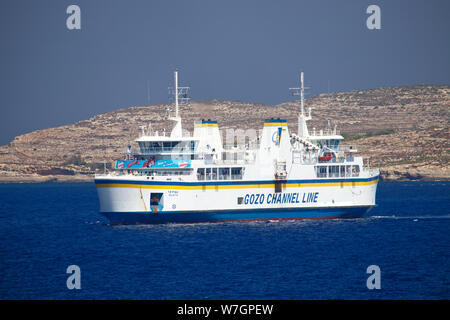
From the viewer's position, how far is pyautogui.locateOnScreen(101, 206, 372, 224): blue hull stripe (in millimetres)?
46719

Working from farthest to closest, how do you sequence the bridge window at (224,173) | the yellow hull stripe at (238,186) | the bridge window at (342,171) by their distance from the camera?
1. the bridge window at (342,171)
2. the bridge window at (224,173)
3. the yellow hull stripe at (238,186)

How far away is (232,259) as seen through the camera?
36.9 metres

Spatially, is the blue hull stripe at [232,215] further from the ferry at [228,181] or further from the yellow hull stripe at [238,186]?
the yellow hull stripe at [238,186]

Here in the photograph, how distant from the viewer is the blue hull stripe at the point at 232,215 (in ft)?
153

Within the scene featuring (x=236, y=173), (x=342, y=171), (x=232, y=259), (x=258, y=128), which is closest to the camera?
(x=232, y=259)

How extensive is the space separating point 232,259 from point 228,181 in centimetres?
1146

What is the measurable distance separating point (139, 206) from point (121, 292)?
16.0 m

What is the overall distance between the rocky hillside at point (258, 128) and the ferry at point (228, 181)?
77.7m

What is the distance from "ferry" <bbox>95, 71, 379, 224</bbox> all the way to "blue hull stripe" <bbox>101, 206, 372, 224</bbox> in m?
0.06

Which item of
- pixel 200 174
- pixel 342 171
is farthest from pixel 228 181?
pixel 342 171

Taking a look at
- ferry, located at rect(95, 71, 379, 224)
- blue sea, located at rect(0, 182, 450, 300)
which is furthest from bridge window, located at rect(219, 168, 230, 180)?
blue sea, located at rect(0, 182, 450, 300)

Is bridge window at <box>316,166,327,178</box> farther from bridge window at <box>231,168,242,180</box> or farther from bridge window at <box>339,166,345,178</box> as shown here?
bridge window at <box>231,168,242,180</box>

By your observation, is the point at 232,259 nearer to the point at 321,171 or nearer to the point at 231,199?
the point at 231,199

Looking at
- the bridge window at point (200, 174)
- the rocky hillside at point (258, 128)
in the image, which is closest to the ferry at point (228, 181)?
the bridge window at point (200, 174)
